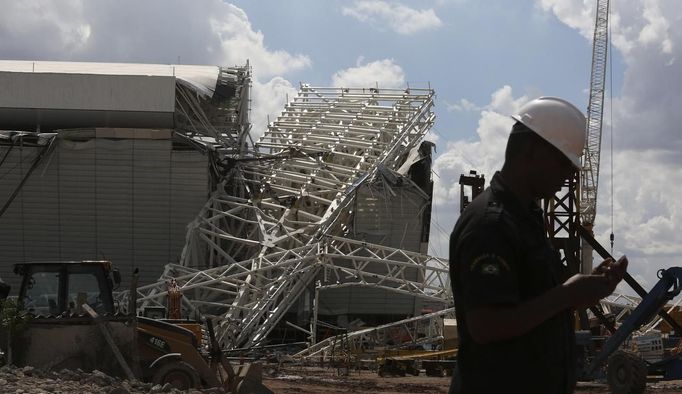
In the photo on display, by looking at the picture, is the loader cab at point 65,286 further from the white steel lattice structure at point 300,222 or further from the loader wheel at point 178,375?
the white steel lattice structure at point 300,222

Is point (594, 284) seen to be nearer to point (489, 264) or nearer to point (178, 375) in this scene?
point (489, 264)

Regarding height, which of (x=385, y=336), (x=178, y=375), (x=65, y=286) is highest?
(x=65, y=286)

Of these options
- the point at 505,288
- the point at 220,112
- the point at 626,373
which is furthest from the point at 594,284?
the point at 220,112

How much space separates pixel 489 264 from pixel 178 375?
15.5m

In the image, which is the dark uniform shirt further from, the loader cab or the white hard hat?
the loader cab

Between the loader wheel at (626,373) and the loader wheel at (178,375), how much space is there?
8.69m

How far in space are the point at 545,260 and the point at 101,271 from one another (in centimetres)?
1571

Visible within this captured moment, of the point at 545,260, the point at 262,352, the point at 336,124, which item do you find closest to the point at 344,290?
the point at 336,124

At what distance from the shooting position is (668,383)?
97.7 ft

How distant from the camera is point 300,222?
159ft

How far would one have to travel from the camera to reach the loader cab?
64.1ft

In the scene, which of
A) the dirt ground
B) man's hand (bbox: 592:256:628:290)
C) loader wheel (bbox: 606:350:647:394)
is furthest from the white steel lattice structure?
man's hand (bbox: 592:256:628:290)

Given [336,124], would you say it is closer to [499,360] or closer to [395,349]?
[395,349]

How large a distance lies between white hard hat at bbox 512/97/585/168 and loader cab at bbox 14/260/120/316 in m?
15.2
